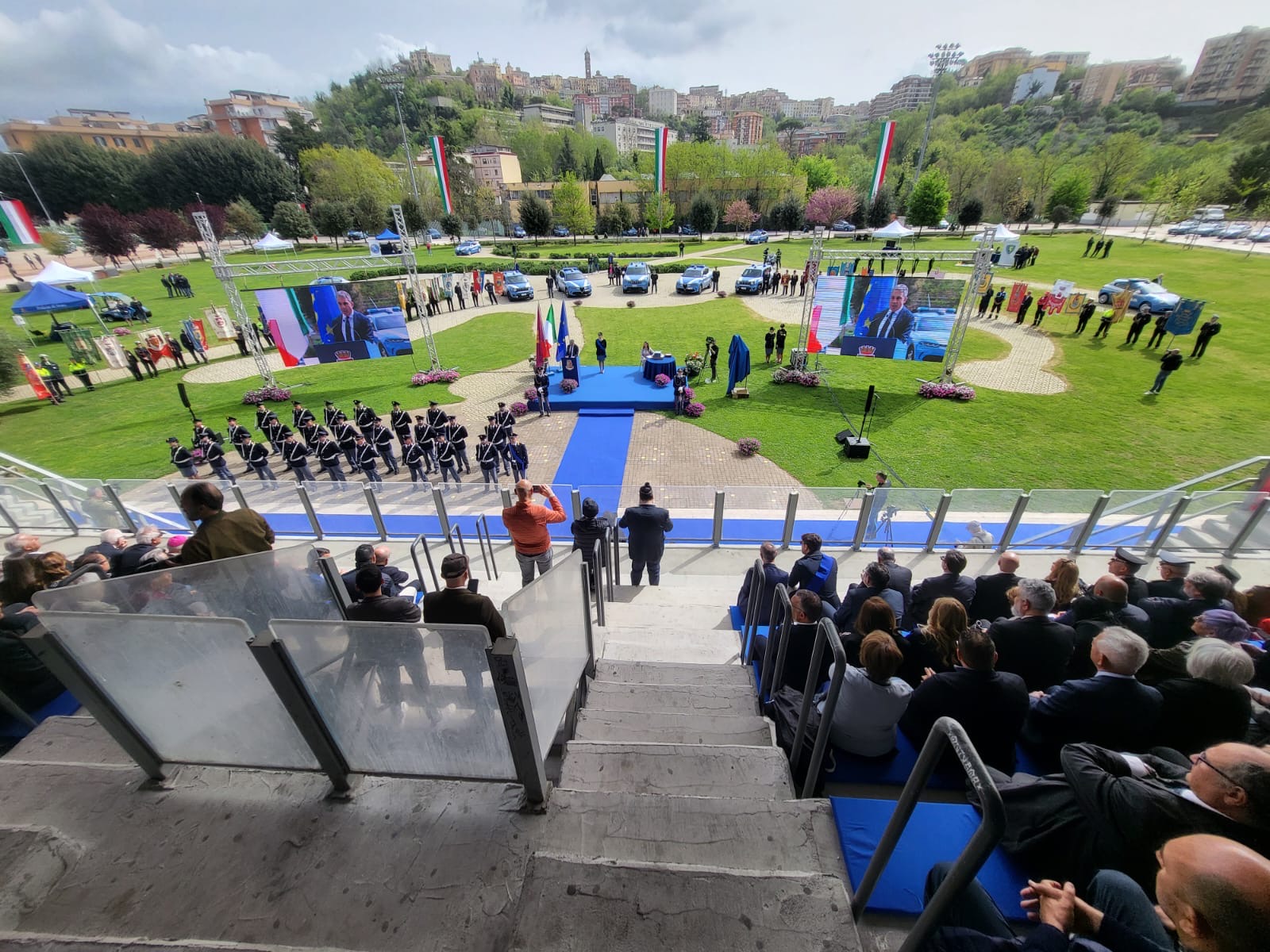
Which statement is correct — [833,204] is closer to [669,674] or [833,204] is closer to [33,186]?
[669,674]

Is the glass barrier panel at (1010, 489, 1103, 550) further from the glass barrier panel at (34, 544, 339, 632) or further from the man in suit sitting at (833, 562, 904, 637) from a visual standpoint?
the glass barrier panel at (34, 544, 339, 632)

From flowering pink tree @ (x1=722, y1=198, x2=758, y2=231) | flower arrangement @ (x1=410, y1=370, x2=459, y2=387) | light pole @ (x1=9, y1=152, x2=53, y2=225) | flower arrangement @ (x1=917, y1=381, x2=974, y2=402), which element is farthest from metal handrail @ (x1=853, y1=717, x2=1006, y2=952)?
light pole @ (x1=9, y1=152, x2=53, y2=225)

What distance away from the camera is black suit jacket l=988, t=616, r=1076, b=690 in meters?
3.78

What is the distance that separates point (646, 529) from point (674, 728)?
3.31 meters

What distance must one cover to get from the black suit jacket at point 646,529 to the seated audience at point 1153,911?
16.3 ft

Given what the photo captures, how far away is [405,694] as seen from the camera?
244 centimetres

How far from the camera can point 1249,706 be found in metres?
2.97

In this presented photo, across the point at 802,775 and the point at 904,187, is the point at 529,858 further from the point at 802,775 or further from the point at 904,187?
the point at 904,187

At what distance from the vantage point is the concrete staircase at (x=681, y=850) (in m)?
1.93

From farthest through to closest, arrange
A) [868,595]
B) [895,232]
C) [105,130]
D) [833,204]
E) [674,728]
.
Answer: [105,130] < [833,204] < [895,232] < [868,595] < [674,728]

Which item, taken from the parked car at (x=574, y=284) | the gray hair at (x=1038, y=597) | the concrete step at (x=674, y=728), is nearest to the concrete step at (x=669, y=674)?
the concrete step at (x=674, y=728)

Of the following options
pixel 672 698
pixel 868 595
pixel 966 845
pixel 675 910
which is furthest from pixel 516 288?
pixel 966 845

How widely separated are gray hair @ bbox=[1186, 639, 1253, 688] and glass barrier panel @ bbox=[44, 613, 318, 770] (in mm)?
5219

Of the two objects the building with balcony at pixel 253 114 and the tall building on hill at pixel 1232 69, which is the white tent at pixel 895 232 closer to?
the building with balcony at pixel 253 114
